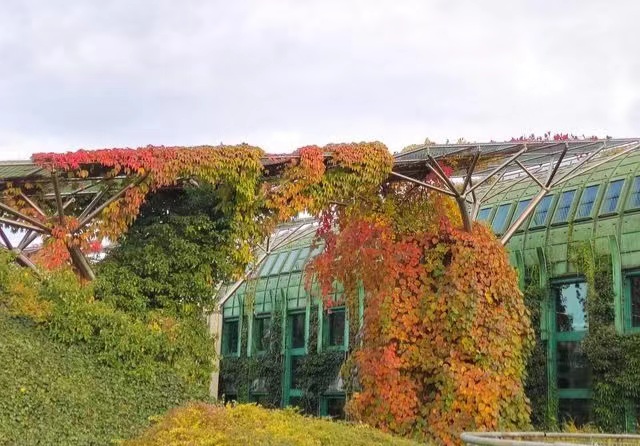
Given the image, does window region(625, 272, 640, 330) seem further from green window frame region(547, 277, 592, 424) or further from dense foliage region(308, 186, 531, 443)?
dense foliage region(308, 186, 531, 443)

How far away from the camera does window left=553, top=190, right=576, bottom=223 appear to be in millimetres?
23047

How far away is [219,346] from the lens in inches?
1414

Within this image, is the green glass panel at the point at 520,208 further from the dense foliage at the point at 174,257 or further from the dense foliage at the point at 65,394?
the dense foliage at the point at 65,394

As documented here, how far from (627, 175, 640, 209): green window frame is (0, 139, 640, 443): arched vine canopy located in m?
2.86

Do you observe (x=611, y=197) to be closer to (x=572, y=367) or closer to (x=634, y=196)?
(x=634, y=196)

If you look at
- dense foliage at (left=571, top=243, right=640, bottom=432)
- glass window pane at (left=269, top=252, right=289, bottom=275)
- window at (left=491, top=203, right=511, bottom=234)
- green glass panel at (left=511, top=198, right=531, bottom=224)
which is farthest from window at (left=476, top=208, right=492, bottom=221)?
glass window pane at (left=269, top=252, right=289, bottom=275)

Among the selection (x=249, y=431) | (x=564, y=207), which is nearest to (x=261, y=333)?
(x=564, y=207)

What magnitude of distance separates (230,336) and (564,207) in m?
18.5

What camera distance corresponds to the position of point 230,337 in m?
37.1

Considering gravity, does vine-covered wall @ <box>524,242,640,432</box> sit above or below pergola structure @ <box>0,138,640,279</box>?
below

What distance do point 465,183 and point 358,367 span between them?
4661mm

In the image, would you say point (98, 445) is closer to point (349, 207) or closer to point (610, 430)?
point (349, 207)

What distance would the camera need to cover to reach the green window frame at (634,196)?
21.1m

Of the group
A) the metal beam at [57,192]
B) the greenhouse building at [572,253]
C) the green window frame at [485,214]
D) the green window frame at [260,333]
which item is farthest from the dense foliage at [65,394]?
the green window frame at [260,333]
